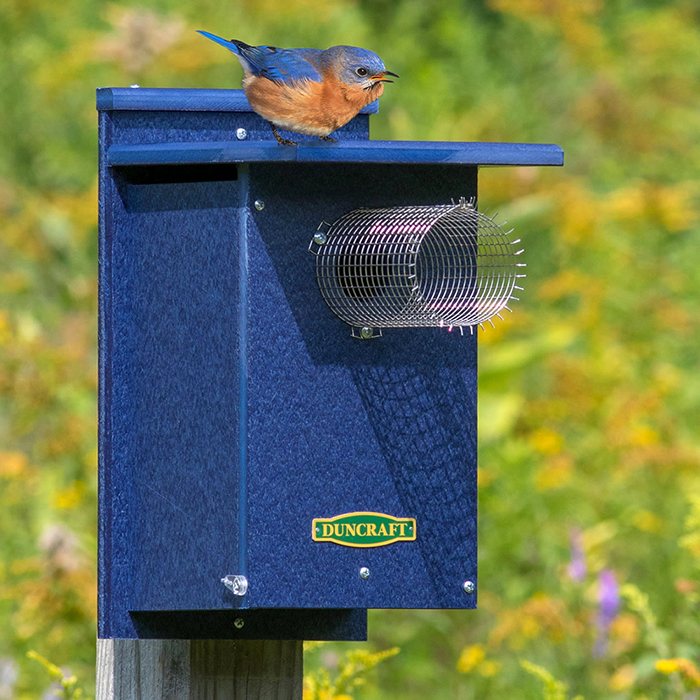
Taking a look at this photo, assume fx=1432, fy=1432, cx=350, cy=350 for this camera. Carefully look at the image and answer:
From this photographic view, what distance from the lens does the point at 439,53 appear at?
9.19 meters

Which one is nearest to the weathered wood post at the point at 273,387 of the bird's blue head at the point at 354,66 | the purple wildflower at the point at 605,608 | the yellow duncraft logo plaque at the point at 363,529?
the yellow duncraft logo plaque at the point at 363,529

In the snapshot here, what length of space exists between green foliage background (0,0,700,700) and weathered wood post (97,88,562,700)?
0.58 meters

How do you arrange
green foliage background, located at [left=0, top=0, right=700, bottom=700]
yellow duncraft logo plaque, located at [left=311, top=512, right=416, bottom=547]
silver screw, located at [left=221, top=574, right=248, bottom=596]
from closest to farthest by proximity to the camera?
silver screw, located at [left=221, top=574, right=248, bottom=596] < yellow duncraft logo plaque, located at [left=311, top=512, right=416, bottom=547] < green foliage background, located at [left=0, top=0, right=700, bottom=700]

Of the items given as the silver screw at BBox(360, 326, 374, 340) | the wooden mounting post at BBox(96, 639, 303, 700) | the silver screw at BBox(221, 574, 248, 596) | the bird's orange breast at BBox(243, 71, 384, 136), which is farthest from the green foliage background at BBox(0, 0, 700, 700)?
the bird's orange breast at BBox(243, 71, 384, 136)

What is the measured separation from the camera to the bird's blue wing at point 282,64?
9.23 feet

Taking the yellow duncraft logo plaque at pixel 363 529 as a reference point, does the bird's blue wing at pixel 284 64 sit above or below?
above

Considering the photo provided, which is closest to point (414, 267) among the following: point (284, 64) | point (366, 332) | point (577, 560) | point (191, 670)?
point (366, 332)

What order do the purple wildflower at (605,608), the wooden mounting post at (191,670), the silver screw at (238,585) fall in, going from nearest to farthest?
the silver screw at (238,585), the wooden mounting post at (191,670), the purple wildflower at (605,608)

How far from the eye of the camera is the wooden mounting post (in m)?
3.06

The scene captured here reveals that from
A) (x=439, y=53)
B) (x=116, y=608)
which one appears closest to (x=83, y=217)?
(x=439, y=53)

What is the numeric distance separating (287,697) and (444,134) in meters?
4.47

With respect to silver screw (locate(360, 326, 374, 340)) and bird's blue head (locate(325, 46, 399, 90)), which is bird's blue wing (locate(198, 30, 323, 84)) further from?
silver screw (locate(360, 326, 374, 340))

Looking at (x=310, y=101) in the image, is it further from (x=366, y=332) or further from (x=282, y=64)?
(x=366, y=332)

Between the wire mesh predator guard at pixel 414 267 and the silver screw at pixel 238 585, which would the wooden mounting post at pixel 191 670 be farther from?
the wire mesh predator guard at pixel 414 267
